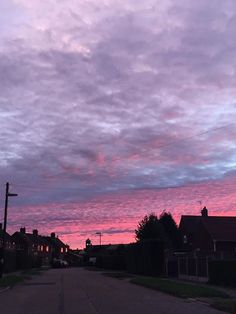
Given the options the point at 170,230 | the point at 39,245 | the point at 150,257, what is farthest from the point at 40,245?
the point at 150,257

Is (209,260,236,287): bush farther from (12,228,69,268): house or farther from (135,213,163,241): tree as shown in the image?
(12,228,69,268): house

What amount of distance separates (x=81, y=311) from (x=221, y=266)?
16816mm

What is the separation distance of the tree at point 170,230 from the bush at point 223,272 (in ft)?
177

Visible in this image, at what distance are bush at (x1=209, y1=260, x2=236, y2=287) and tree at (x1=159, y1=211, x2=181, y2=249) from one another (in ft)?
177

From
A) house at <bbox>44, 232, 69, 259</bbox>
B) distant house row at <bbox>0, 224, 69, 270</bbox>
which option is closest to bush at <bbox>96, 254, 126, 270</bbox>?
distant house row at <bbox>0, 224, 69, 270</bbox>

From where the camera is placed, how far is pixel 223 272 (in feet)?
109

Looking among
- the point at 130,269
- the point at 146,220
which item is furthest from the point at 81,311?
the point at 146,220

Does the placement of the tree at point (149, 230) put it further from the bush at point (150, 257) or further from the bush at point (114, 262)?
the bush at point (150, 257)

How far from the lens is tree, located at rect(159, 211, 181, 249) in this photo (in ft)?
302

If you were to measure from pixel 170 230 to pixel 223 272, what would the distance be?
2530 inches

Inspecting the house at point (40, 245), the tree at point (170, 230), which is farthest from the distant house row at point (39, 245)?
the tree at point (170, 230)

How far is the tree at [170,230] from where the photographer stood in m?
92.2

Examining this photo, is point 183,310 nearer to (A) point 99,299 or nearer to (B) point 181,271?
(A) point 99,299

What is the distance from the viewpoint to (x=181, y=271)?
46688mm
